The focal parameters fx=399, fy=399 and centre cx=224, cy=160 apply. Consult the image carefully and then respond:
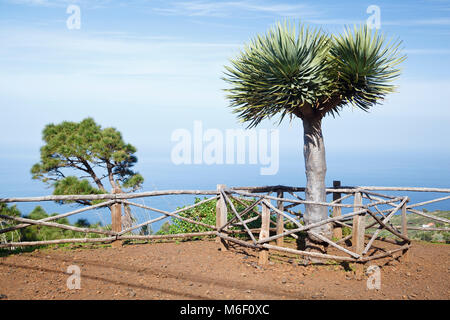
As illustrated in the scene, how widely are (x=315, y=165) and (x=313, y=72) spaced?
81.4 inches

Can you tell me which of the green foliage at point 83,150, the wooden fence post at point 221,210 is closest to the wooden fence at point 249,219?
the wooden fence post at point 221,210

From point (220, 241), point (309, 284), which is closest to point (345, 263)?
point (309, 284)

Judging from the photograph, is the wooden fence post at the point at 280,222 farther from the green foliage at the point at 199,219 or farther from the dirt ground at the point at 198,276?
the green foliage at the point at 199,219

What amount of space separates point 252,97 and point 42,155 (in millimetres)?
11644

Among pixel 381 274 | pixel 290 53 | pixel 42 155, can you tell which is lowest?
pixel 381 274

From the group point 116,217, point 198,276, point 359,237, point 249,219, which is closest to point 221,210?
point 249,219

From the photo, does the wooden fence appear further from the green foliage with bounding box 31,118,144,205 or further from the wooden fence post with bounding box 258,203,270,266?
the green foliage with bounding box 31,118,144,205

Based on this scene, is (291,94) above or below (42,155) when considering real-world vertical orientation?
above

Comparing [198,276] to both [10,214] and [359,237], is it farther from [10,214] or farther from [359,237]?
[10,214]

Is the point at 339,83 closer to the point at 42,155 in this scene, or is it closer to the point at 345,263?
the point at 345,263

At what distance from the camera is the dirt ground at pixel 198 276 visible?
22.1ft

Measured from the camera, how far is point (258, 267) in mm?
8078
